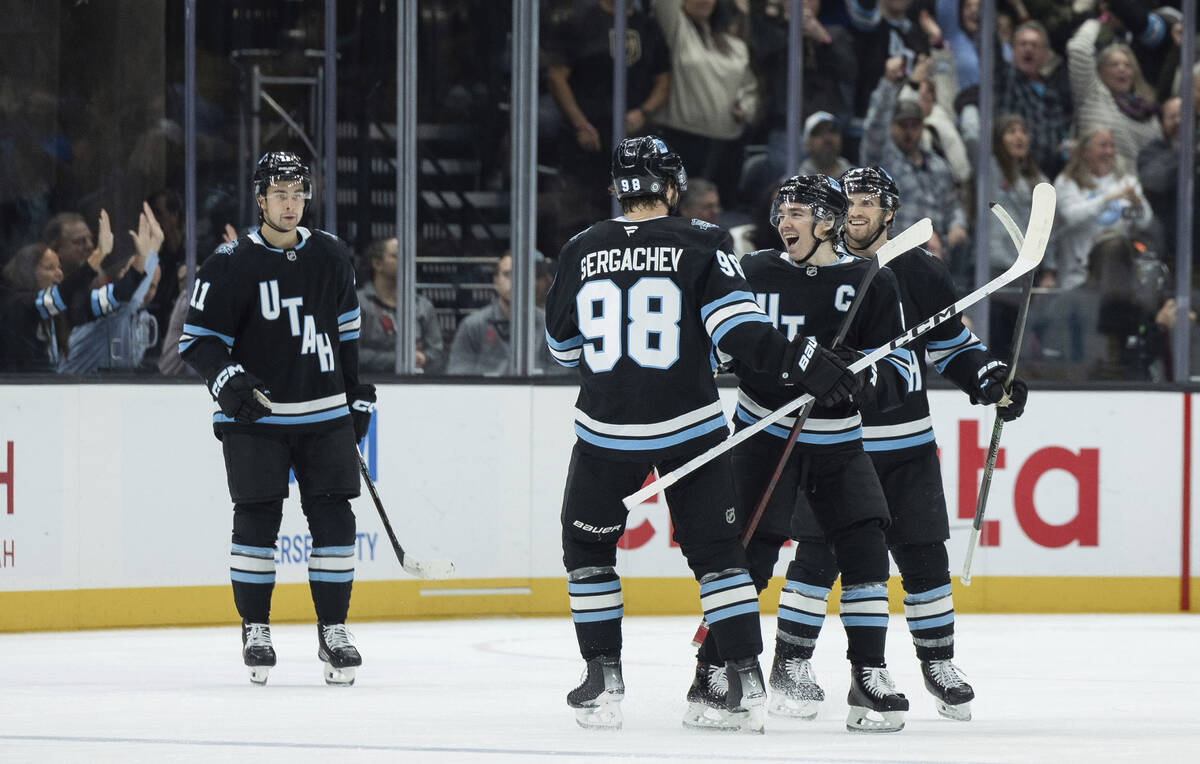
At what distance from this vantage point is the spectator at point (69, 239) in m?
6.25

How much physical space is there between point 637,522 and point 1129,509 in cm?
181

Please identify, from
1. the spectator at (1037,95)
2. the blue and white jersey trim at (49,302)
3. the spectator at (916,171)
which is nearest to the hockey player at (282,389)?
the blue and white jersey trim at (49,302)

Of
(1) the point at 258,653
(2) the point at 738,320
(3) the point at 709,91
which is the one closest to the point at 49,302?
(1) the point at 258,653

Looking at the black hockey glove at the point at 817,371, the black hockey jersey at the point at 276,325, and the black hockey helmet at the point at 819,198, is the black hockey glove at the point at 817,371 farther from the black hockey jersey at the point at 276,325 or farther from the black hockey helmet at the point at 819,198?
the black hockey jersey at the point at 276,325

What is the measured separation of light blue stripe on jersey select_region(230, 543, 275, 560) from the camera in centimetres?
468

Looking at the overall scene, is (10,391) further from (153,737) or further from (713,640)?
(713,640)

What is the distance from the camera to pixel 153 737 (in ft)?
A: 12.1

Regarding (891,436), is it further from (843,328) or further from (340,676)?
(340,676)

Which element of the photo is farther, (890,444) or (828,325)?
(890,444)

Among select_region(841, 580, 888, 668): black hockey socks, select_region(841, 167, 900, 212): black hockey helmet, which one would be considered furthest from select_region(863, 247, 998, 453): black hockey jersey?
select_region(841, 580, 888, 668): black hockey socks

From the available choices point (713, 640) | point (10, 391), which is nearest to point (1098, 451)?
point (713, 640)

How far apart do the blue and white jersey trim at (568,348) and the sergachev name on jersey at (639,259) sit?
204mm

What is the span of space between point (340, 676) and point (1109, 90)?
4164mm

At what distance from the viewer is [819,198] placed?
393cm
